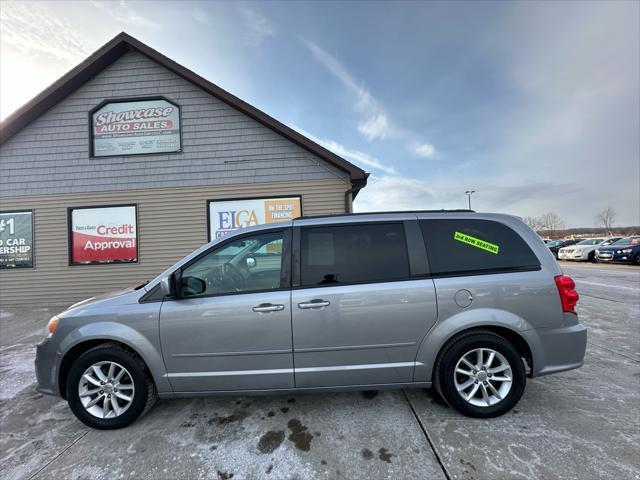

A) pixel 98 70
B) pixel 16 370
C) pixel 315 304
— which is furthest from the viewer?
pixel 98 70

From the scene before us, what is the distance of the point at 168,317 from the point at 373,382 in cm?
190

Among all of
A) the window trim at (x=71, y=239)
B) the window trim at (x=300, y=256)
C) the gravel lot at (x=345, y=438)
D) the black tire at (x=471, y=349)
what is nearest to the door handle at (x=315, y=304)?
the window trim at (x=300, y=256)

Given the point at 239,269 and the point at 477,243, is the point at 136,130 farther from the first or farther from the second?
the point at 477,243

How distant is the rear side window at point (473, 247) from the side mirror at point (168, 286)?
2305 millimetres

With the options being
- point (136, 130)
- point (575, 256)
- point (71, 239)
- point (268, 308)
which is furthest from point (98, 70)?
point (575, 256)

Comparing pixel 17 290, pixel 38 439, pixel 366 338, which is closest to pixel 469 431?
pixel 366 338

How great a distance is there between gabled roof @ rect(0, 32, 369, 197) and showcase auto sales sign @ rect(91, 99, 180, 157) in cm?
88

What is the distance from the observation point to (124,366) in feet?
7.97

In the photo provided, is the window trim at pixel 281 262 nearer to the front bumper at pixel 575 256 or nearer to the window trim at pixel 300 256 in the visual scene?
the window trim at pixel 300 256

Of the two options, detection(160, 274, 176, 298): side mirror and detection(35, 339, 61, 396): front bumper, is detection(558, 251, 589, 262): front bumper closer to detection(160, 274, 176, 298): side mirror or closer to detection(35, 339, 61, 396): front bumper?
detection(160, 274, 176, 298): side mirror

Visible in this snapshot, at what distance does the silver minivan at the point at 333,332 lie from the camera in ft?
7.77

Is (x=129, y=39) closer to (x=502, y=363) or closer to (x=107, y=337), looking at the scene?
(x=107, y=337)

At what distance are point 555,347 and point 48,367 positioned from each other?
455cm

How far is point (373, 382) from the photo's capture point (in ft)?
7.97
